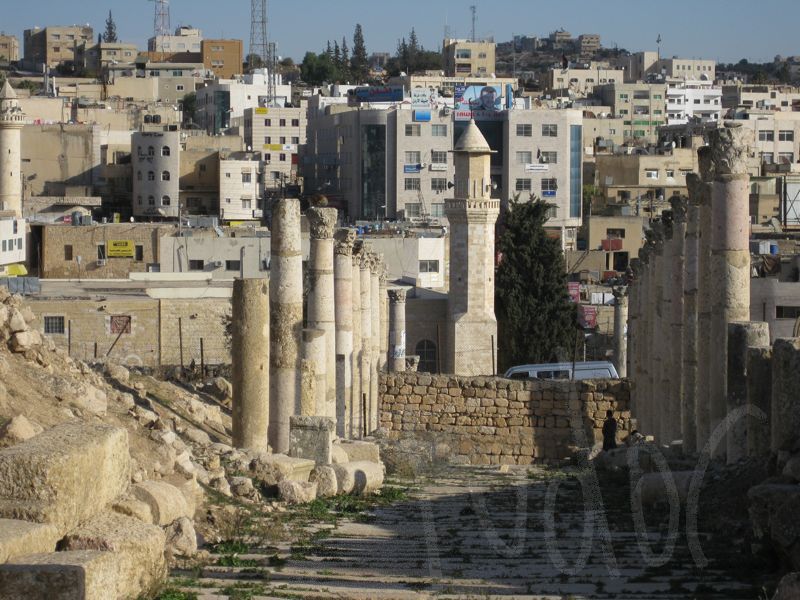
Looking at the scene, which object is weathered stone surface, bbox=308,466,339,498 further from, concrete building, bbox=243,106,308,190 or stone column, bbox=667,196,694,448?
concrete building, bbox=243,106,308,190

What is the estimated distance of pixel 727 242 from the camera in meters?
19.2

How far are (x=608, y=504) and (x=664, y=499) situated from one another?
4.72 feet

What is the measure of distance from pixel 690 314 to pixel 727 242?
4712mm

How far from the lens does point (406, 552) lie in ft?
46.3

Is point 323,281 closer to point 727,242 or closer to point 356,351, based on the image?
point 356,351

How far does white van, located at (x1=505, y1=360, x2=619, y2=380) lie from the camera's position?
35.4m

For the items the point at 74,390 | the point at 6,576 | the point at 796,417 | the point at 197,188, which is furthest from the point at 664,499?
the point at 197,188

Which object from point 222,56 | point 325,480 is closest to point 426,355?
point 325,480

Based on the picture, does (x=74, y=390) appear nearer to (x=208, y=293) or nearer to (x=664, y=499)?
(x=664, y=499)

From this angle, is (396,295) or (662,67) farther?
(662,67)

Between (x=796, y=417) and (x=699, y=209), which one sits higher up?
(x=699, y=209)

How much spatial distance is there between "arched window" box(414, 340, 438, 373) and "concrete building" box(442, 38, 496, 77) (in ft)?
341

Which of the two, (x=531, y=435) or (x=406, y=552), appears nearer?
(x=406, y=552)

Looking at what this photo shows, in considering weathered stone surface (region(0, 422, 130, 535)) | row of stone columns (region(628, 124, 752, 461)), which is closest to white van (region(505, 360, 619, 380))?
row of stone columns (region(628, 124, 752, 461))
